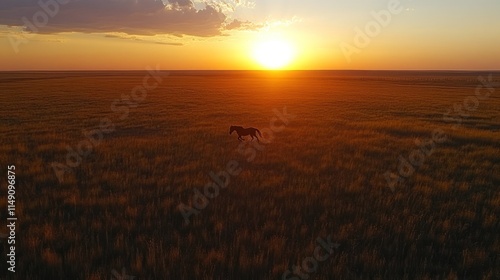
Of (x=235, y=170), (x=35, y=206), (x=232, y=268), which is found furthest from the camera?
(x=235, y=170)

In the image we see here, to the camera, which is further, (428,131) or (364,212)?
(428,131)

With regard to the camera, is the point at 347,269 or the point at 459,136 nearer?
the point at 347,269

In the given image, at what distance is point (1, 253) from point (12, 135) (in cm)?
1228

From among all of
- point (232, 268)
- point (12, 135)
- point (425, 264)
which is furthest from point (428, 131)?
point (12, 135)

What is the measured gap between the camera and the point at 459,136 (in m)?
15.4

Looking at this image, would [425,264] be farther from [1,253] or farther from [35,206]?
[35,206]

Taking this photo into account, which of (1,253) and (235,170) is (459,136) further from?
(1,253)

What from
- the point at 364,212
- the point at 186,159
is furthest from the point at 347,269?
the point at 186,159

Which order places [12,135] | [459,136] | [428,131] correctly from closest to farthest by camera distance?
[12,135]
[459,136]
[428,131]

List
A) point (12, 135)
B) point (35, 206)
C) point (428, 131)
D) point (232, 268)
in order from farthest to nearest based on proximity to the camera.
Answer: point (428, 131) < point (12, 135) < point (35, 206) < point (232, 268)

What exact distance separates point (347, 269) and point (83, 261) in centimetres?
343

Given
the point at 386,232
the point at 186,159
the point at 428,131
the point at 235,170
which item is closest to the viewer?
the point at 386,232

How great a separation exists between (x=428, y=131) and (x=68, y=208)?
55.3 feet

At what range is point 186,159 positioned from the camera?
33.8 feet
